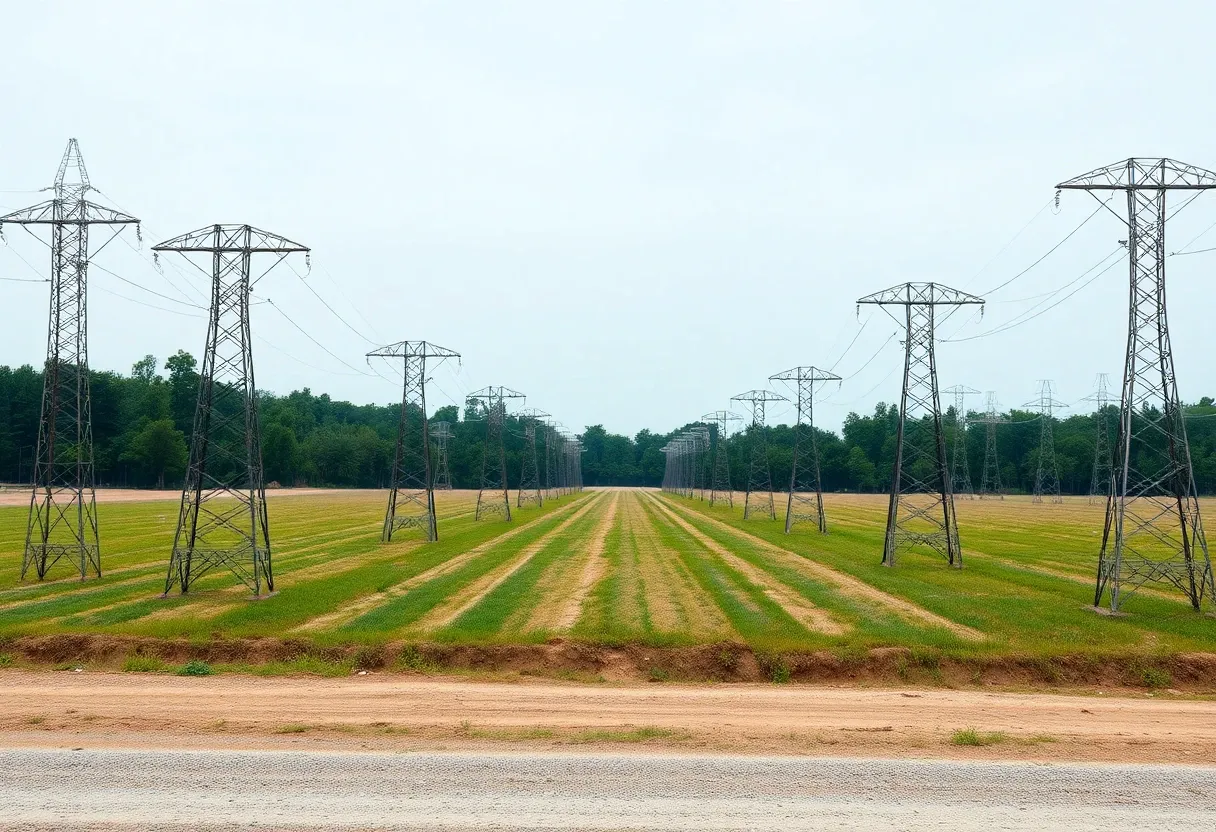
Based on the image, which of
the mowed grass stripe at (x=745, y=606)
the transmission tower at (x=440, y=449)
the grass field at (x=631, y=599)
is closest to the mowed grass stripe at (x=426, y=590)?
the grass field at (x=631, y=599)

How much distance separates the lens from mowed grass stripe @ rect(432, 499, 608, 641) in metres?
22.8

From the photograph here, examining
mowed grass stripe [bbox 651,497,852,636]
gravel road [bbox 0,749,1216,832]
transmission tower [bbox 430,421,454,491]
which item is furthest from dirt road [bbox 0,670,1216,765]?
transmission tower [bbox 430,421,454,491]

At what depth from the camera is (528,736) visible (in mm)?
14977

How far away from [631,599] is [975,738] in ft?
49.2

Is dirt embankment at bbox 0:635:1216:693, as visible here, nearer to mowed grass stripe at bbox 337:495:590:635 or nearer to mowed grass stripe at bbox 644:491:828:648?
mowed grass stripe at bbox 644:491:828:648

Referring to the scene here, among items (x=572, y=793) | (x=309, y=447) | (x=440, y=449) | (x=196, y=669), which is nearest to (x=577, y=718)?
(x=572, y=793)

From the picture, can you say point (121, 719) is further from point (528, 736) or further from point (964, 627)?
point (964, 627)

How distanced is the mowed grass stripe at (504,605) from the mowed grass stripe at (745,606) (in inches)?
232

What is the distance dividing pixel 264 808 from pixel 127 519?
71.0 meters

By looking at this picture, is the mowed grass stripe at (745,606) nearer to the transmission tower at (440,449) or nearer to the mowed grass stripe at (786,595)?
the mowed grass stripe at (786,595)

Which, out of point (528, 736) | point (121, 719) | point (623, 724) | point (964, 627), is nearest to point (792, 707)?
point (623, 724)

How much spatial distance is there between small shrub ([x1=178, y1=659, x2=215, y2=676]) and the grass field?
2076mm

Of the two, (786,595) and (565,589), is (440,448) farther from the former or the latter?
(786,595)

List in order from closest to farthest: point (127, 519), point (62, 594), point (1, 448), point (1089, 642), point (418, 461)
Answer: point (1089, 642), point (62, 594), point (127, 519), point (1, 448), point (418, 461)
